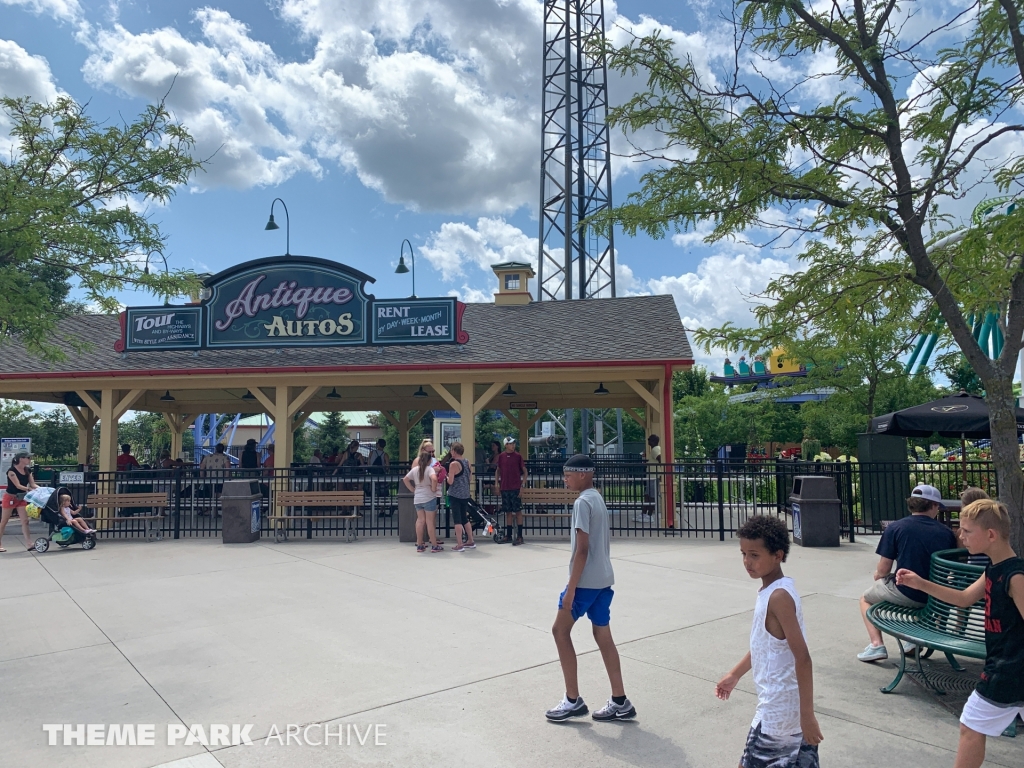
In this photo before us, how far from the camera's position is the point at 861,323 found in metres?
7.33

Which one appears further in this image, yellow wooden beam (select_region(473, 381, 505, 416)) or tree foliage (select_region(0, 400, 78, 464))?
tree foliage (select_region(0, 400, 78, 464))

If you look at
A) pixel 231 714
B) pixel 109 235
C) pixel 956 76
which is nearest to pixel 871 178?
pixel 956 76

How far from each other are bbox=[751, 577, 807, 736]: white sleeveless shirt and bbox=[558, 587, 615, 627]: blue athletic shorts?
5.21 feet

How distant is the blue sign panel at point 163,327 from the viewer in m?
17.8

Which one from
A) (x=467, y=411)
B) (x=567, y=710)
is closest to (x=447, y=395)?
(x=467, y=411)

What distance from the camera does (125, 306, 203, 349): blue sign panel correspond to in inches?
701

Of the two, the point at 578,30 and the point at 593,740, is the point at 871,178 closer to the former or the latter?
the point at 593,740

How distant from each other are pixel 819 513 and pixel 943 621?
276 inches

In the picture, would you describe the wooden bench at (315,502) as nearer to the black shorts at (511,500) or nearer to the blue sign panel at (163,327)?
the black shorts at (511,500)

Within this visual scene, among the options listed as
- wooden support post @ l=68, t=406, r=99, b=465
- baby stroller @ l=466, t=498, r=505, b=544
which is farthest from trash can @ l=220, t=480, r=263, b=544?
wooden support post @ l=68, t=406, r=99, b=465

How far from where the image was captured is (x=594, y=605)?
479 cm

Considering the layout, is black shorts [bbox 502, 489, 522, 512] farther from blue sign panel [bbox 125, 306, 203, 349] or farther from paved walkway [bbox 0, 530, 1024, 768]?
blue sign panel [bbox 125, 306, 203, 349]

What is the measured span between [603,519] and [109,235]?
7.35 meters

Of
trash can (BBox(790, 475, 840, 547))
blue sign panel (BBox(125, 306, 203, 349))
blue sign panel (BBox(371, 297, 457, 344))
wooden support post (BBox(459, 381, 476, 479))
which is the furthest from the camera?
blue sign panel (BBox(125, 306, 203, 349))
